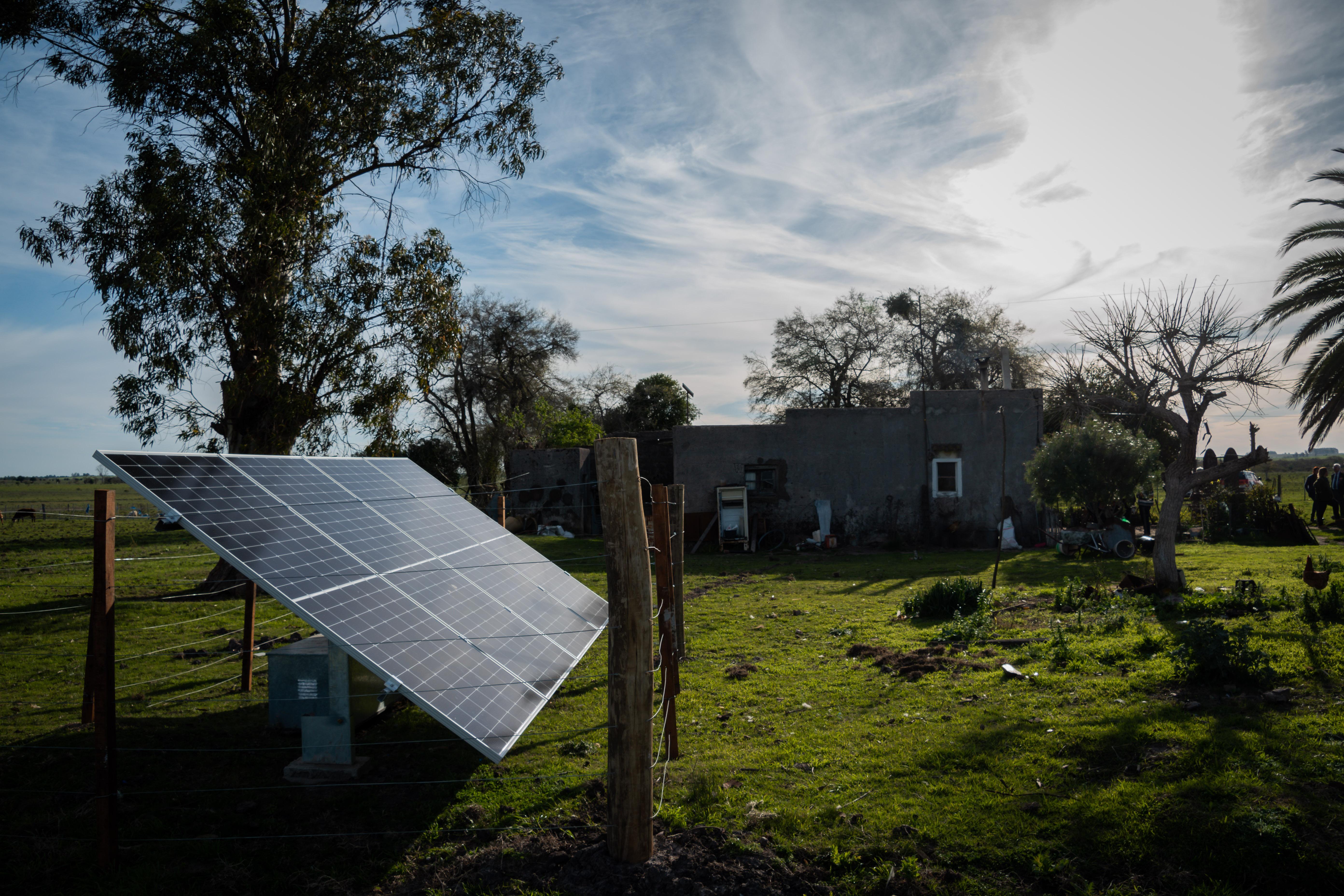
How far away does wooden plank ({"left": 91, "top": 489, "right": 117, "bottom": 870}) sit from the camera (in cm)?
Answer: 399

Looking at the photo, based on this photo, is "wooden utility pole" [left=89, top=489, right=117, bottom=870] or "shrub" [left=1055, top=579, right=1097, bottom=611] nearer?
"wooden utility pole" [left=89, top=489, right=117, bottom=870]

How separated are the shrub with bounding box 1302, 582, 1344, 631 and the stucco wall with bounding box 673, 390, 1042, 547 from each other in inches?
480

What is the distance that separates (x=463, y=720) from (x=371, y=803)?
3.95 ft

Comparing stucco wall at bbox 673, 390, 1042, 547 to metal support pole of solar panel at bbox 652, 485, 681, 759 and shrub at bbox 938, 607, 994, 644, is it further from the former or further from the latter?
metal support pole of solar panel at bbox 652, 485, 681, 759

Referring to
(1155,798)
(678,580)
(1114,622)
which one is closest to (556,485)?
(678,580)

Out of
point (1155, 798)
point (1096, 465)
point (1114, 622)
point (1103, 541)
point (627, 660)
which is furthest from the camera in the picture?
point (1103, 541)

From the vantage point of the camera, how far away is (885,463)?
20484mm

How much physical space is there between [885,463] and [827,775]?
16.2 metres

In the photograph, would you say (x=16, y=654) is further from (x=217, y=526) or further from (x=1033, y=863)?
(x=1033, y=863)

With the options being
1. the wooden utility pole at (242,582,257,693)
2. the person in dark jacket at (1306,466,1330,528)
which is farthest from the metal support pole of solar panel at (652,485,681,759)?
the person in dark jacket at (1306,466,1330,528)

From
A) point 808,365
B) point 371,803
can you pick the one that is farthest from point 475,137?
point 808,365

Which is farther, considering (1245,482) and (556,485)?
(556,485)

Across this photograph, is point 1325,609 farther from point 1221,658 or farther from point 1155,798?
point 1155,798

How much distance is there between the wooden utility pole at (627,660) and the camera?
12.8 feet
